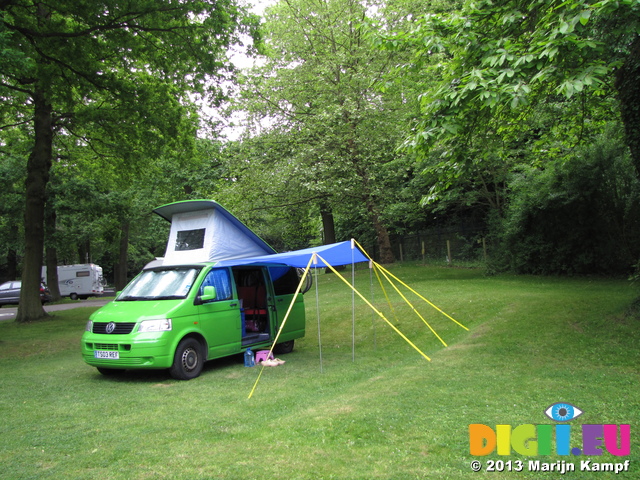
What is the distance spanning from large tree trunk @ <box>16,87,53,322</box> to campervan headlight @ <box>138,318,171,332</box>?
1026 centimetres

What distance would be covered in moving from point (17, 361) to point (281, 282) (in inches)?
229

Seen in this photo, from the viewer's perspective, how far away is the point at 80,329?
15.0 meters

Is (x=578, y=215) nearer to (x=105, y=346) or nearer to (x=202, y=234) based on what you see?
(x=202, y=234)

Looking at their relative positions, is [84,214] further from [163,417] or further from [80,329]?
[163,417]

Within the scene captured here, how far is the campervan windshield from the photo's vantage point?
8375 millimetres

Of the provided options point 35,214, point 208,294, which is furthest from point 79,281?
point 208,294

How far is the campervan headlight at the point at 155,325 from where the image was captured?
24.9 ft

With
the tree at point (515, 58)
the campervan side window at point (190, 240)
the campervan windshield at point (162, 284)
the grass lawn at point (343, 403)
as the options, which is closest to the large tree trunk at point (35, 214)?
the grass lawn at point (343, 403)

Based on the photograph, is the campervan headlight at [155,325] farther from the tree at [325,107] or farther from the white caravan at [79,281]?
the white caravan at [79,281]

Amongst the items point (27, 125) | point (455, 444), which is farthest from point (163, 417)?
point (27, 125)

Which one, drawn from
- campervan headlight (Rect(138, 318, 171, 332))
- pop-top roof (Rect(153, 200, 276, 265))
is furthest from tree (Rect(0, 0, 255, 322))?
campervan headlight (Rect(138, 318, 171, 332))

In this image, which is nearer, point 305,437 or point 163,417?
point 305,437

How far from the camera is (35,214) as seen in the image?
1600cm

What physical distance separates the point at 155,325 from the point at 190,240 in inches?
100
